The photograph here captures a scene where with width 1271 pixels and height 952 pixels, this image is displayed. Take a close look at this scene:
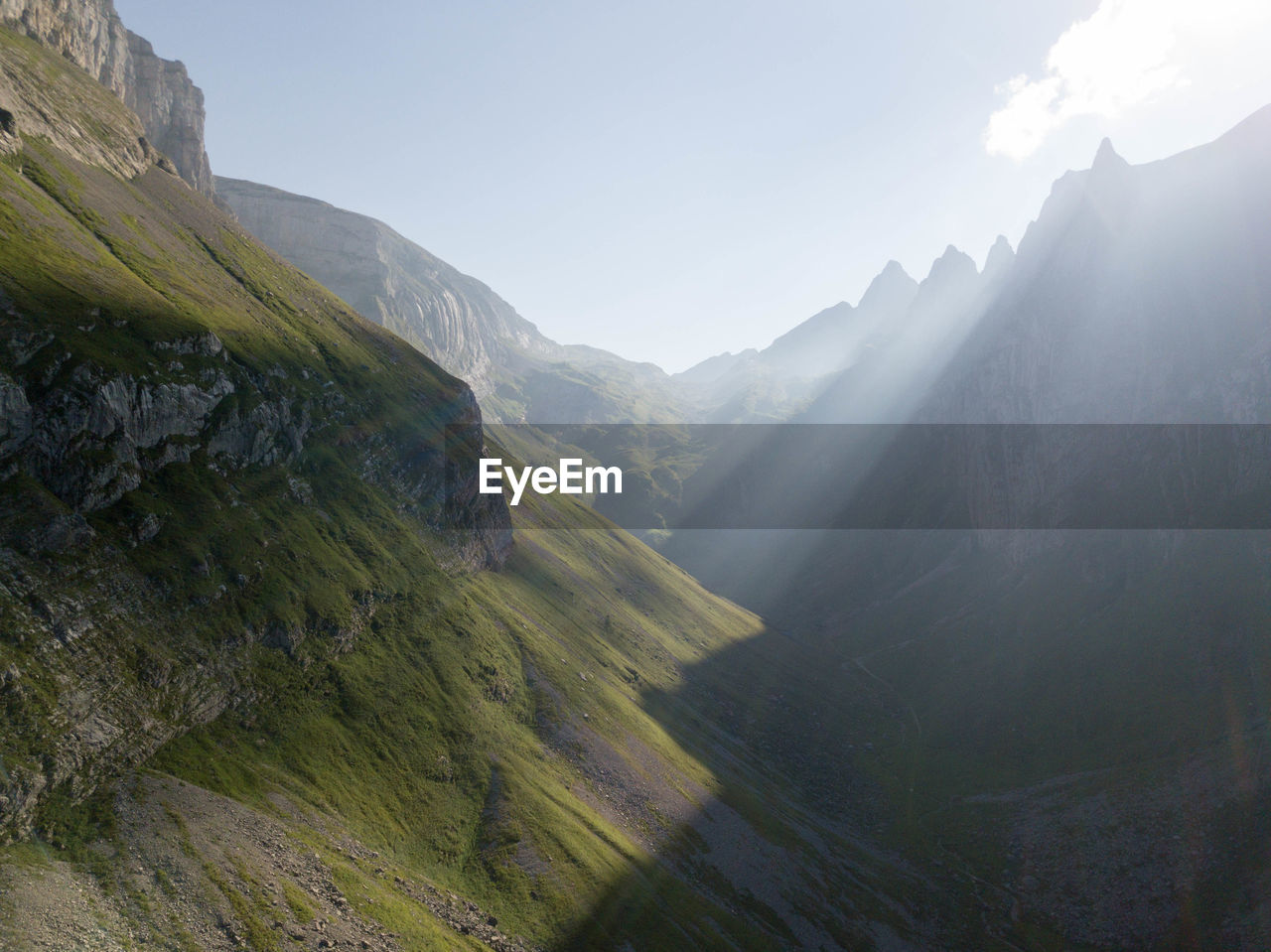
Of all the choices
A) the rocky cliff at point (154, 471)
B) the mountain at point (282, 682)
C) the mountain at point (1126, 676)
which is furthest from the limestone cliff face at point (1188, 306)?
the rocky cliff at point (154, 471)

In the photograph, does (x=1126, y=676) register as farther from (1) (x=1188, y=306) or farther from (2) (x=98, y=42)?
(2) (x=98, y=42)

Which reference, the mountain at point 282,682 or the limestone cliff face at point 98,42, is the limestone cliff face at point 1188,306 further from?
the limestone cliff face at point 98,42

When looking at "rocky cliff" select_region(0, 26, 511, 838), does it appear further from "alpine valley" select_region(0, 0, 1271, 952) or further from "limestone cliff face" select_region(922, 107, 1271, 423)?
"limestone cliff face" select_region(922, 107, 1271, 423)

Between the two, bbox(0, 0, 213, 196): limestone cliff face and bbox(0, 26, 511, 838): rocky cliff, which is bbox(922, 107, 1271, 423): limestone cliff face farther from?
bbox(0, 0, 213, 196): limestone cliff face

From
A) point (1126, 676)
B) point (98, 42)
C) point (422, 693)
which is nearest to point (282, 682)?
point (422, 693)

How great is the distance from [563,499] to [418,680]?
123m

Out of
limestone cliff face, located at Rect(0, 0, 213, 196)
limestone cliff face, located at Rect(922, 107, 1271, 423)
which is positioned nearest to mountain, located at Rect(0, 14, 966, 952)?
limestone cliff face, located at Rect(0, 0, 213, 196)

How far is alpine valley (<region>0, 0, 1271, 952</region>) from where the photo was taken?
145ft

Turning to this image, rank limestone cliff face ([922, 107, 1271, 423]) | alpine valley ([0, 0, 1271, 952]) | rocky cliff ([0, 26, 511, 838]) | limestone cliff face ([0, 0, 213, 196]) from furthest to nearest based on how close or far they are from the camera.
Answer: limestone cliff face ([922, 107, 1271, 423]) → limestone cliff face ([0, 0, 213, 196]) → rocky cliff ([0, 26, 511, 838]) → alpine valley ([0, 0, 1271, 952])

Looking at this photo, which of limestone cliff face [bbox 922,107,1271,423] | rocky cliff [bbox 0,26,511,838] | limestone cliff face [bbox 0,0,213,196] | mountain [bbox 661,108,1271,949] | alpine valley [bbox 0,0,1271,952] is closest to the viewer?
alpine valley [bbox 0,0,1271,952]

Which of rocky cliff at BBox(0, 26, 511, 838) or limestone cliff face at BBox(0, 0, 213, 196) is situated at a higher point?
limestone cliff face at BBox(0, 0, 213, 196)

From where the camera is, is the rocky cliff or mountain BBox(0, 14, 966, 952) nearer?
mountain BBox(0, 14, 966, 952)

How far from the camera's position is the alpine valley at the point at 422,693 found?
44125 mm

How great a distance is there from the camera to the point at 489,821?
6494 centimetres
